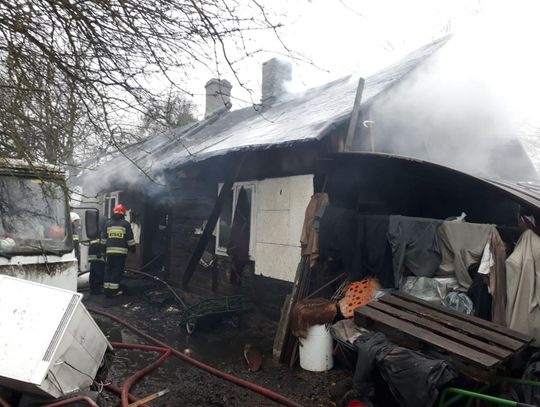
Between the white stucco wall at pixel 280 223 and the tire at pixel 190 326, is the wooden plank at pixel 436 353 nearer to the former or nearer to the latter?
the white stucco wall at pixel 280 223

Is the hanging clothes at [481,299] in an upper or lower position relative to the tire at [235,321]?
upper

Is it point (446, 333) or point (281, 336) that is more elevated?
point (446, 333)

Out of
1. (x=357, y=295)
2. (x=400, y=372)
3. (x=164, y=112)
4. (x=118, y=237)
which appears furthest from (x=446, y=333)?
(x=118, y=237)

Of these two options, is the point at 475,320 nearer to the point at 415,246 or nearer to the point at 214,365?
the point at 415,246

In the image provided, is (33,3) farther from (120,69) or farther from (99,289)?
(99,289)

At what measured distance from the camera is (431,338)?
11.3ft

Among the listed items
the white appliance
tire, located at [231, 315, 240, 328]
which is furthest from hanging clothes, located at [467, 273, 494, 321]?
tire, located at [231, 315, 240, 328]

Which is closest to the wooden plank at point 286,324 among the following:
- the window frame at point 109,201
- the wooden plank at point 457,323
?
the wooden plank at point 457,323

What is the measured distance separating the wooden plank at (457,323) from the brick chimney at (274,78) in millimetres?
9305

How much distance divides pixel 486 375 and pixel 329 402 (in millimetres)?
1776

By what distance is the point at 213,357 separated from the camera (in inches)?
217

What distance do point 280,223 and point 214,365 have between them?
2.56 m

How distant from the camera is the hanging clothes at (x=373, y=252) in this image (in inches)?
189

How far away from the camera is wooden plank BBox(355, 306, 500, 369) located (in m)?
3.06
